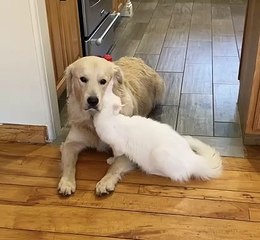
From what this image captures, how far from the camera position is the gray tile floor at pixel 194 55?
8.02 feet

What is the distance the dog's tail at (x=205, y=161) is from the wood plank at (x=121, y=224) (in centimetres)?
28

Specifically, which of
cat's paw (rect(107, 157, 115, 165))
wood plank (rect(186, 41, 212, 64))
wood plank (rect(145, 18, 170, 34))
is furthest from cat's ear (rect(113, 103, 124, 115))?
wood plank (rect(145, 18, 170, 34))

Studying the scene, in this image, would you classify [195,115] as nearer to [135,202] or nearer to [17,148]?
[135,202]

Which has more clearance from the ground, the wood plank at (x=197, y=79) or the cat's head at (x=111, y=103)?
the cat's head at (x=111, y=103)

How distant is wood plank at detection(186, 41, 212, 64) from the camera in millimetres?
3371

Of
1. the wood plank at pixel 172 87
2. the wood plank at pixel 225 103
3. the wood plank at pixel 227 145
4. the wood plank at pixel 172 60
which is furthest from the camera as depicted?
the wood plank at pixel 172 60

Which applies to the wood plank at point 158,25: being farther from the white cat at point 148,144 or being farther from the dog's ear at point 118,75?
the white cat at point 148,144

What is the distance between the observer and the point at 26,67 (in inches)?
82.2

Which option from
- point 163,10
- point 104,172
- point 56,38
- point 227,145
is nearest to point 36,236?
point 104,172

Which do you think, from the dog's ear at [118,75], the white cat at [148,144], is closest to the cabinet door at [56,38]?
the dog's ear at [118,75]

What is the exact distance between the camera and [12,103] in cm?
221

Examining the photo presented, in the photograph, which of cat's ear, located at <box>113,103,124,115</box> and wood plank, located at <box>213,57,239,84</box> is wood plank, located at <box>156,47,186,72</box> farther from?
cat's ear, located at <box>113,103,124,115</box>

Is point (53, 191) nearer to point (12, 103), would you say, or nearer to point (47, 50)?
point (12, 103)

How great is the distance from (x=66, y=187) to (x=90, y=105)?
1.31 ft
